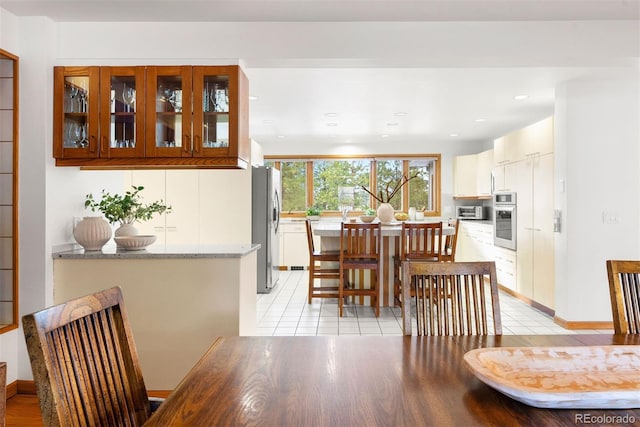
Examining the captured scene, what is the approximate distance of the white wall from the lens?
393 centimetres

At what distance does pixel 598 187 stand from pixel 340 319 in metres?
2.79

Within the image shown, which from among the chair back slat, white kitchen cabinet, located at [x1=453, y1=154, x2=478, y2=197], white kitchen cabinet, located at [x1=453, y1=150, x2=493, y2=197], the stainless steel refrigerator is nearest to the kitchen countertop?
the chair back slat

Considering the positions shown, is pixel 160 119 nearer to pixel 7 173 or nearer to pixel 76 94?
pixel 76 94

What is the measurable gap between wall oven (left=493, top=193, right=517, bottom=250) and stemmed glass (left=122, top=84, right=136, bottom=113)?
4405 mm

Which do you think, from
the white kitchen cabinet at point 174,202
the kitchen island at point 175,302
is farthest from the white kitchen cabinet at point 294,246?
the kitchen island at point 175,302

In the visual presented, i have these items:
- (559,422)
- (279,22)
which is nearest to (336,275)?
(279,22)

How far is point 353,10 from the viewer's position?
2592mm

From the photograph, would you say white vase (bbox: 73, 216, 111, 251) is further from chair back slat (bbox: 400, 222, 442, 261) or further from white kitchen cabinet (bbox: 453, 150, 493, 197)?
white kitchen cabinet (bbox: 453, 150, 493, 197)

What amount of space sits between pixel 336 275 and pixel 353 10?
9.44 feet

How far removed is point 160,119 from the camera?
2.77 metres

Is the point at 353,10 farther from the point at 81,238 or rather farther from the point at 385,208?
the point at 385,208

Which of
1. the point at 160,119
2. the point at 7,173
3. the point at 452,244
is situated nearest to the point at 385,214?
the point at 452,244

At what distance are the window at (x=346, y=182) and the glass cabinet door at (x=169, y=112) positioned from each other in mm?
5193

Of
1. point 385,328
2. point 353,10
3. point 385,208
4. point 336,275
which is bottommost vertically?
point 385,328
